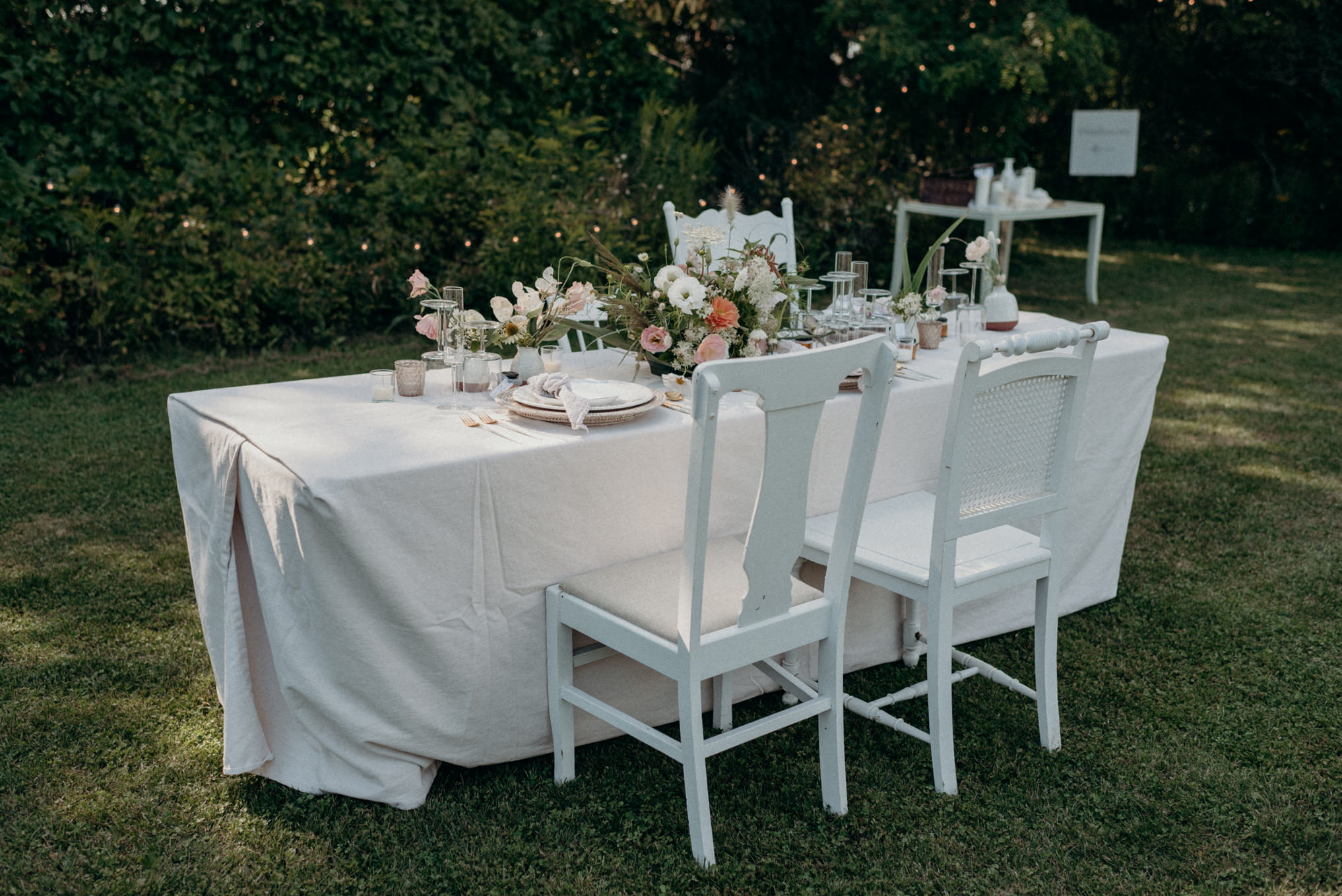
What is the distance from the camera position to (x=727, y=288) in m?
2.61

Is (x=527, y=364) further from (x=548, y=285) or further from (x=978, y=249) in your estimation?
(x=978, y=249)

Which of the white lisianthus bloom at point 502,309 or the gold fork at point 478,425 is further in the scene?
the white lisianthus bloom at point 502,309

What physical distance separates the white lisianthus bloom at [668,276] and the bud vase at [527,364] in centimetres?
34

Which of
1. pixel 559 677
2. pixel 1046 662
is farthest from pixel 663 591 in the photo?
pixel 1046 662

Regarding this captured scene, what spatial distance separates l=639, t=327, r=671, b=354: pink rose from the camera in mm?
2600

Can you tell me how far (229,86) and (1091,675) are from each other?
541 centimetres

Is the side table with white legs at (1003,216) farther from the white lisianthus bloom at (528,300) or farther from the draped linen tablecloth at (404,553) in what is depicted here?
the draped linen tablecloth at (404,553)

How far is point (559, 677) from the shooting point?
7.75 feet

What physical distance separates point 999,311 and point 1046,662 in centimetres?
115

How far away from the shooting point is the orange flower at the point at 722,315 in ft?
8.36

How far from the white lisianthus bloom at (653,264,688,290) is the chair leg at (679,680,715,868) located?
0.94 meters

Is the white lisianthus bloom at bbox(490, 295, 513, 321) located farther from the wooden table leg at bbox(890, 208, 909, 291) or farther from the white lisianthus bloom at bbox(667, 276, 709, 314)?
the wooden table leg at bbox(890, 208, 909, 291)

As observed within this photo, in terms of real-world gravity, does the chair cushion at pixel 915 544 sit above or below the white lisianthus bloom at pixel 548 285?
below

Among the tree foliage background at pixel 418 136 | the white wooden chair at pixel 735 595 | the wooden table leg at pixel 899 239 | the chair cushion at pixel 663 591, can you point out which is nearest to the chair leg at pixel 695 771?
the white wooden chair at pixel 735 595
